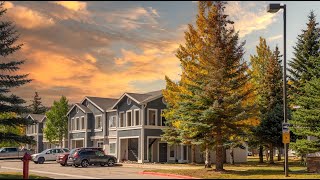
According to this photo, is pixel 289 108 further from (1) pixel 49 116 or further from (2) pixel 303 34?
(1) pixel 49 116

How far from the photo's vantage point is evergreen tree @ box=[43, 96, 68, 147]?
232ft

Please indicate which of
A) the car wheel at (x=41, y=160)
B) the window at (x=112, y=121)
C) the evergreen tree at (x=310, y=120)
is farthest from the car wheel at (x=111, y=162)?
the evergreen tree at (x=310, y=120)

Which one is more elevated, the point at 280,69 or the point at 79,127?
the point at 280,69

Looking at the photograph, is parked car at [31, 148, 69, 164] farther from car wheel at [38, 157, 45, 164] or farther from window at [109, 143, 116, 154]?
window at [109, 143, 116, 154]

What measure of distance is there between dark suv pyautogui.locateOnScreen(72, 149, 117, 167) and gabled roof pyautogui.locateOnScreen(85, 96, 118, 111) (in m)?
15.3

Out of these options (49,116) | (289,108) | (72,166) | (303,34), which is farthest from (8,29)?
(49,116)

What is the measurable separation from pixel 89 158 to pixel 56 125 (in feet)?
100

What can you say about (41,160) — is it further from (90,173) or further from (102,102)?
(90,173)

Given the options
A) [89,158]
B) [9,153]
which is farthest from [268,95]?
[9,153]

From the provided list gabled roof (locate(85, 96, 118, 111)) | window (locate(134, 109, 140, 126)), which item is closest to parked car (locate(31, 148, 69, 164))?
gabled roof (locate(85, 96, 118, 111))

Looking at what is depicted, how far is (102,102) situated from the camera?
2405 inches

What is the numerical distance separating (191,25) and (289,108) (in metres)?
18.7

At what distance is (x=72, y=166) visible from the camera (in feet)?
140

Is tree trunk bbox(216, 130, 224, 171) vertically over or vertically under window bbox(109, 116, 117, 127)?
under
